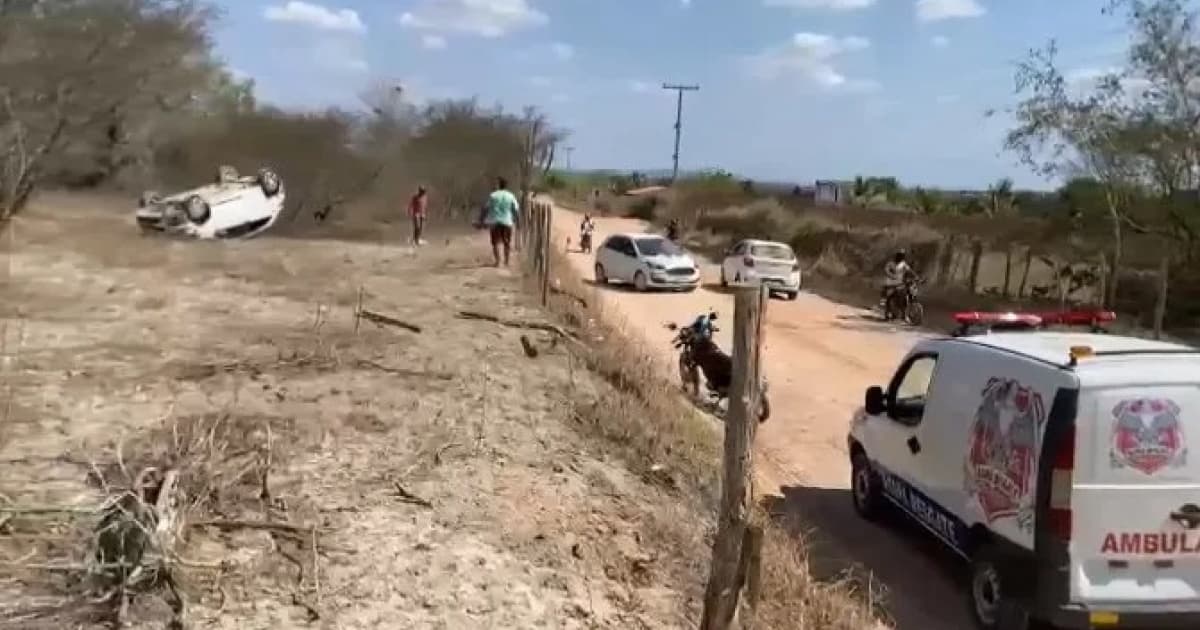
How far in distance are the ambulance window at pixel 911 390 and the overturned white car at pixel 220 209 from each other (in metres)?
19.0

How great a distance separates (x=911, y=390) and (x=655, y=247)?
19.5 metres

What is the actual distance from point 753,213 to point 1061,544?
41.3 meters

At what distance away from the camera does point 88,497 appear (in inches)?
225

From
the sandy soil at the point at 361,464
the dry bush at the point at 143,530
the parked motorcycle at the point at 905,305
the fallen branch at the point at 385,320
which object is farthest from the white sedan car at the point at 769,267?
the dry bush at the point at 143,530

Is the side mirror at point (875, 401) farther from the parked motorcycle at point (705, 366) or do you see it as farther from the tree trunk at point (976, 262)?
the tree trunk at point (976, 262)

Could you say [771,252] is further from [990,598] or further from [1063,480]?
[1063,480]

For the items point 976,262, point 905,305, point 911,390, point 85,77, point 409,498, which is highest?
point 85,77

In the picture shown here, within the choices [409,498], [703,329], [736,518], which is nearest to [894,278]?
[703,329]

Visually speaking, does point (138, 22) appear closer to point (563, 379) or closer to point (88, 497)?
point (563, 379)

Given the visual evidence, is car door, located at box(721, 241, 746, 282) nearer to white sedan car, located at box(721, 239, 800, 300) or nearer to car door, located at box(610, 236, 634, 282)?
white sedan car, located at box(721, 239, 800, 300)

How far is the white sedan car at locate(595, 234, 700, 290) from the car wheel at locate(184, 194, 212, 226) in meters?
9.86

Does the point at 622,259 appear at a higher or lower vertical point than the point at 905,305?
higher

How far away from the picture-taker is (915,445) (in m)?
7.98

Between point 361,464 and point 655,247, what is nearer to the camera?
point 361,464
